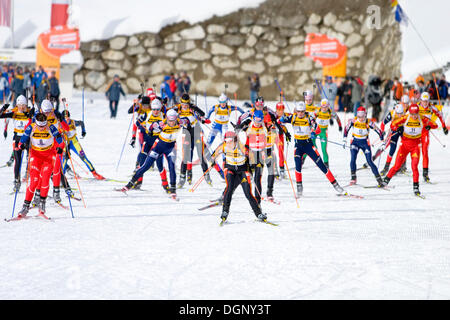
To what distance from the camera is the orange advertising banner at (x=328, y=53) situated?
2441 centimetres

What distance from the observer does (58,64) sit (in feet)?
79.4

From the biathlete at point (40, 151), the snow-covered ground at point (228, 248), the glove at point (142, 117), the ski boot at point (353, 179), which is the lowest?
the snow-covered ground at point (228, 248)

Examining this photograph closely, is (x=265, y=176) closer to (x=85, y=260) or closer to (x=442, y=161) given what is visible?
(x=442, y=161)

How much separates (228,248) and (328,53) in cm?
1805

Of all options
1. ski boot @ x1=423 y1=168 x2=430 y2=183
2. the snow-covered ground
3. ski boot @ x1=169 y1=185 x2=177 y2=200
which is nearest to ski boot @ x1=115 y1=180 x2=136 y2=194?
the snow-covered ground

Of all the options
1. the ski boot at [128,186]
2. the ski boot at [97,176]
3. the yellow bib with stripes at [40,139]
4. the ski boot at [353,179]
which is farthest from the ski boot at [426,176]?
the yellow bib with stripes at [40,139]

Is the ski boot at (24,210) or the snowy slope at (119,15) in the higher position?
the snowy slope at (119,15)

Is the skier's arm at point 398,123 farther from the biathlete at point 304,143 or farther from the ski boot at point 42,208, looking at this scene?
the ski boot at point 42,208

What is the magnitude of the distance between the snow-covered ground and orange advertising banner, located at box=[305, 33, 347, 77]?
13.1 m

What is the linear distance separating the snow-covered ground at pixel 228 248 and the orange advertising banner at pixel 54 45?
13105mm
